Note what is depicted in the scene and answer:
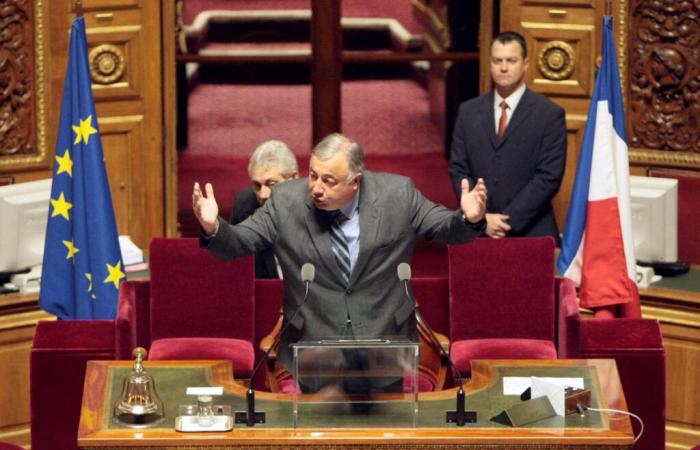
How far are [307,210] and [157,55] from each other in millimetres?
2864

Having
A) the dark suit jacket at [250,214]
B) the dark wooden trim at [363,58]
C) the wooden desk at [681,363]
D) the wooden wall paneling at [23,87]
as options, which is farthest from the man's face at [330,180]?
the dark wooden trim at [363,58]

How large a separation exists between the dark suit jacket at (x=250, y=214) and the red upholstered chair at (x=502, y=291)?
733 mm

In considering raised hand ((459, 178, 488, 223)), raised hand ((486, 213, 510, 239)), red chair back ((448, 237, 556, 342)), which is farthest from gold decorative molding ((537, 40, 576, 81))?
raised hand ((459, 178, 488, 223))

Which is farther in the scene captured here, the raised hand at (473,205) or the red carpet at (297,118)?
the red carpet at (297,118)

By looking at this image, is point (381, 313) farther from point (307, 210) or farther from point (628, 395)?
point (628, 395)

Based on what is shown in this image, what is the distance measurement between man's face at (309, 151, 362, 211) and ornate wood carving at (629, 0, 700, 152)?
9.46 ft

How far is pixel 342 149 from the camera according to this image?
5059 millimetres

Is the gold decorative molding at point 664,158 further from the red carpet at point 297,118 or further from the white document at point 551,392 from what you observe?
the white document at point 551,392

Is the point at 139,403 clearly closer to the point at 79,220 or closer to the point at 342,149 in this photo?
the point at 342,149

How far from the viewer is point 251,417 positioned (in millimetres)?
4656

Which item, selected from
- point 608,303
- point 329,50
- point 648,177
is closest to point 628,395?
point 608,303

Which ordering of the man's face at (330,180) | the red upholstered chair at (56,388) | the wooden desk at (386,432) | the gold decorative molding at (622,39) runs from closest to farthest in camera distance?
the wooden desk at (386,432), the man's face at (330,180), the red upholstered chair at (56,388), the gold decorative molding at (622,39)

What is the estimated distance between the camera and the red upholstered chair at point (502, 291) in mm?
6062

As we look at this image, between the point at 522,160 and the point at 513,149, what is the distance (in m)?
0.06
